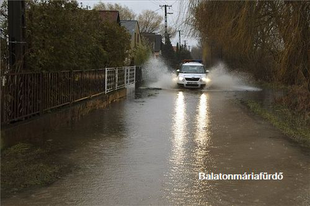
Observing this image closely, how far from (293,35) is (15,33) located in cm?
744

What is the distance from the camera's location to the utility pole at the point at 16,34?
8883 millimetres

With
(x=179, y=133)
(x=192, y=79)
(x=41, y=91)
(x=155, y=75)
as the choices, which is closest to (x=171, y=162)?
(x=179, y=133)

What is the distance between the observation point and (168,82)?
30.7 meters

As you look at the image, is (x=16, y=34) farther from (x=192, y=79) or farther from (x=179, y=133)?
(x=192, y=79)

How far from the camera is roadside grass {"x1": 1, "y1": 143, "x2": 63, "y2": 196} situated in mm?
5455

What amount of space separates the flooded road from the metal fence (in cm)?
82

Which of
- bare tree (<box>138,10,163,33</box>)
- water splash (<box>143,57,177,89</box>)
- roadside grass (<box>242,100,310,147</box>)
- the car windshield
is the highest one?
bare tree (<box>138,10,163,33</box>)

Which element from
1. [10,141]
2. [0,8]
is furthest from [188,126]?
[0,8]

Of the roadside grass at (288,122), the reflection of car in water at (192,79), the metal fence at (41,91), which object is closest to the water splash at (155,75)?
the reflection of car in water at (192,79)

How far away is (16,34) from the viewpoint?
8.91m

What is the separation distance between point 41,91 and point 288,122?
263 inches

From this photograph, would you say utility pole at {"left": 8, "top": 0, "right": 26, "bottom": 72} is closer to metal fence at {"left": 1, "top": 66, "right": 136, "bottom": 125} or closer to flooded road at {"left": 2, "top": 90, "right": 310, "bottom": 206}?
metal fence at {"left": 1, "top": 66, "right": 136, "bottom": 125}

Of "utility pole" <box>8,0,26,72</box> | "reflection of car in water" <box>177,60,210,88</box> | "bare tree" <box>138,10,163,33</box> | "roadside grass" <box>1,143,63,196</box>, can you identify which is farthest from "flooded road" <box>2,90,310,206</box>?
"bare tree" <box>138,10,163,33</box>

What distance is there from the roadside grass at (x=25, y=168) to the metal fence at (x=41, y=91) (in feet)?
3.14
